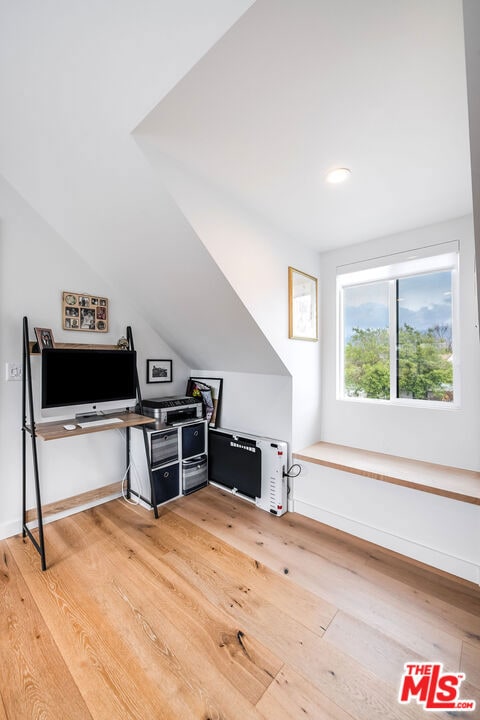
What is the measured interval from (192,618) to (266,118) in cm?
240

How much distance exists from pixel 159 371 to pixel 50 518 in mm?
1480

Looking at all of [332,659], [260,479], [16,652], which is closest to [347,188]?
[260,479]

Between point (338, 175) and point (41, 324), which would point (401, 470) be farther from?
point (41, 324)

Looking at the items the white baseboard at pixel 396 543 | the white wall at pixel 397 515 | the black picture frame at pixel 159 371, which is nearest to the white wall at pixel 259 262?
the white wall at pixel 397 515

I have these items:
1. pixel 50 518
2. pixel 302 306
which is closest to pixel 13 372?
pixel 50 518

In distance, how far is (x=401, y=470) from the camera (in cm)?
216

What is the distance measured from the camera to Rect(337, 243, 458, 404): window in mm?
2316

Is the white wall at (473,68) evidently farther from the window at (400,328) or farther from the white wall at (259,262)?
the window at (400,328)

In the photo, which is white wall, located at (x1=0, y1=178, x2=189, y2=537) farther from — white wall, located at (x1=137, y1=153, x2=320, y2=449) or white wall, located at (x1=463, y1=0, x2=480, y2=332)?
white wall, located at (x1=463, y1=0, x2=480, y2=332)

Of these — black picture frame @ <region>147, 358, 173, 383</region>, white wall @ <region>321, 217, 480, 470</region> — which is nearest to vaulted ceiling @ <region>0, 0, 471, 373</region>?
white wall @ <region>321, 217, 480, 470</region>

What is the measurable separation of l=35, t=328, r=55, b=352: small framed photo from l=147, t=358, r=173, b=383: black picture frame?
90 centimetres

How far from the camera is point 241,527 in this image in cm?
230

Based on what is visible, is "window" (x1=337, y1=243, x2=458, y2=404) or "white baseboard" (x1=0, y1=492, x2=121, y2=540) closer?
"white baseboard" (x1=0, y1=492, x2=121, y2=540)

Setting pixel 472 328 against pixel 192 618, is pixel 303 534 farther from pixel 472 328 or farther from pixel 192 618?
pixel 472 328
